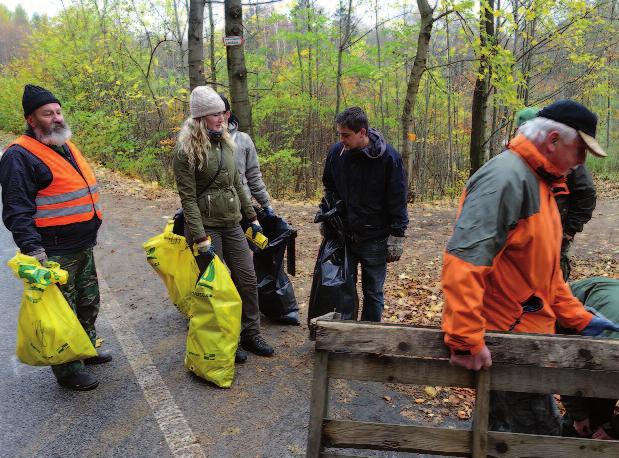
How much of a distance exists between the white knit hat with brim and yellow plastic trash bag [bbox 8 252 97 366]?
1.47 meters

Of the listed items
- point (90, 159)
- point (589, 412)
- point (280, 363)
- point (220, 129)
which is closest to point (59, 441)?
point (280, 363)

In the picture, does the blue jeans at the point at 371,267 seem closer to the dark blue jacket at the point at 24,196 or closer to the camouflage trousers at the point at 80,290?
the camouflage trousers at the point at 80,290

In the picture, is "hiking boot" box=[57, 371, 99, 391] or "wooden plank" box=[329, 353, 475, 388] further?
"hiking boot" box=[57, 371, 99, 391]

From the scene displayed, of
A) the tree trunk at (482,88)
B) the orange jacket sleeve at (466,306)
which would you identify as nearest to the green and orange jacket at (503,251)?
the orange jacket sleeve at (466,306)

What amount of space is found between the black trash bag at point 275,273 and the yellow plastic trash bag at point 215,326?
39.5 inches

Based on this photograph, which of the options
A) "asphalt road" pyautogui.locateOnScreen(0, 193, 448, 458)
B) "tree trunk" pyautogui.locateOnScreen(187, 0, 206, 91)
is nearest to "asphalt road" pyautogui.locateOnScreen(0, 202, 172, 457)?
"asphalt road" pyautogui.locateOnScreen(0, 193, 448, 458)

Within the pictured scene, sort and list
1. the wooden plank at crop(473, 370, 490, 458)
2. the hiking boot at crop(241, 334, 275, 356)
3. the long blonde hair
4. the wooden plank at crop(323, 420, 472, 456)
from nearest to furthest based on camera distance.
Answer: the wooden plank at crop(473, 370, 490, 458) < the wooden plank at crop(323, 420, 472, 456) < the long blonde hair < the hiking boot at crop(241, 334, 275, 356)

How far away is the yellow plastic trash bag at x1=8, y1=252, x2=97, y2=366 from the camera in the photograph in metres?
3.07

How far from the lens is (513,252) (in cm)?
201

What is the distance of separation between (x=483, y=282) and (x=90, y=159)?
1517cm

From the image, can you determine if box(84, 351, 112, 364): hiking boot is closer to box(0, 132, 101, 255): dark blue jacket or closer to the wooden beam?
box(0, 132, 101, 255): dark blue jacket

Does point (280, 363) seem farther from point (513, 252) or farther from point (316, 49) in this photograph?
point (316, 49)

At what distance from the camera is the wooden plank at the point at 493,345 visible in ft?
6.42

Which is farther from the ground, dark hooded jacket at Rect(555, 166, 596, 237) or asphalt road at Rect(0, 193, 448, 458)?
dark hooded jacket at Rect(555, 166, 596, 237)
